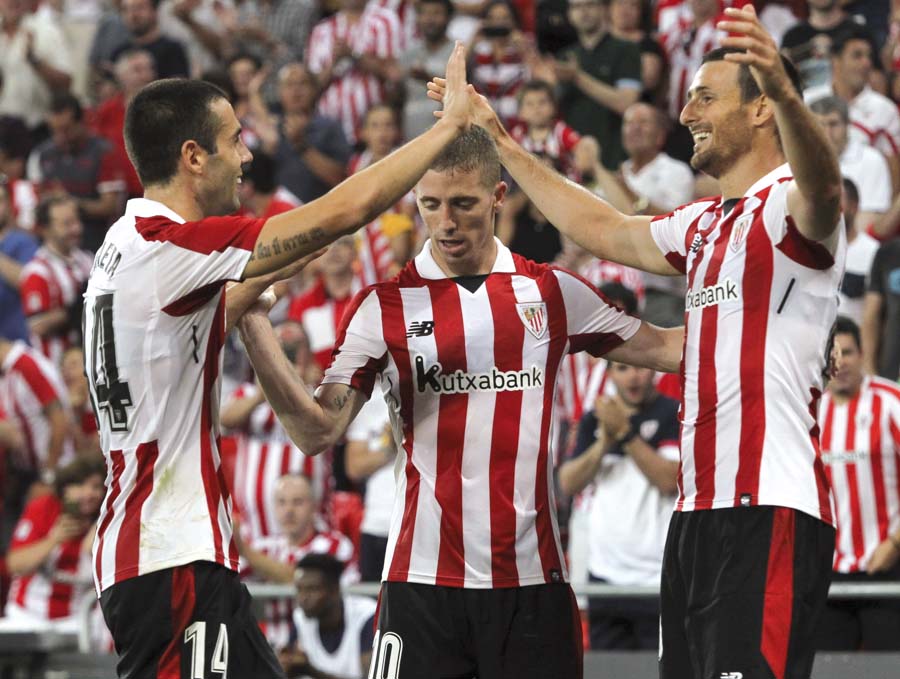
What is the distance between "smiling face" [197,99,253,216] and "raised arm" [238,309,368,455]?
41cm

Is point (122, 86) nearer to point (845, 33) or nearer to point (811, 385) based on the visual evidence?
point (845, 33)

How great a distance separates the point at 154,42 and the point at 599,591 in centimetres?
834

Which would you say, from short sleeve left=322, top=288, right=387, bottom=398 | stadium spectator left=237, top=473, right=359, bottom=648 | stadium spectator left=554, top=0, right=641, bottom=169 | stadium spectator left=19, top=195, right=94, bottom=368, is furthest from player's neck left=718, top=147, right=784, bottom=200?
stadium spectator left=19, top=195, right=94, bottom=368

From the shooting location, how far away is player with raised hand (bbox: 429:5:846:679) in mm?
4379

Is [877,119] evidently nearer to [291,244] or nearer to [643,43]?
[643,43]

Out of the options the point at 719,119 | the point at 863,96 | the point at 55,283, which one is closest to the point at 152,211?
the point at 719,119

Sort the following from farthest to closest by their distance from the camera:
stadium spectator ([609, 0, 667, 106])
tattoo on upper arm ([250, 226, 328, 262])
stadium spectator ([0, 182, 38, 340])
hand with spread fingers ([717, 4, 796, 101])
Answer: stadium spectator ([609, 0, 667, 106])
stadium spectator ([0, 182, 38, 340])
tattoo on upper arm ([250, 226, 328, 262])
hand with spread fingers ([717, 4, 796, 101])

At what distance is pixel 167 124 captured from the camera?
4.61 metres

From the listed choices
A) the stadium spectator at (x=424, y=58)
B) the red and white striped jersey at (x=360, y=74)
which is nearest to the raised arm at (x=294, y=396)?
the stadium spectator at (x=424, y=58)

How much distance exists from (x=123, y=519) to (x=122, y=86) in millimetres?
10099

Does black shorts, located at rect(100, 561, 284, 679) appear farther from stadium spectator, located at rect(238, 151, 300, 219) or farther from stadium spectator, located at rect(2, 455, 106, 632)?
stadium spectator, located at rect(238, 151, 300, 219)

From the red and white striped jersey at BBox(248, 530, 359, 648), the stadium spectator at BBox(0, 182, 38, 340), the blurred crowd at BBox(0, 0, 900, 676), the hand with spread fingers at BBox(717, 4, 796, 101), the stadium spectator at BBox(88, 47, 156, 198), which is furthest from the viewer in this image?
the stadium spectator at BBox(88, 47, 156, 198)

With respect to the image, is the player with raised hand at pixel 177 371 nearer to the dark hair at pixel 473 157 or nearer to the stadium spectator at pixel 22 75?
the dark hair at pixel 473 157

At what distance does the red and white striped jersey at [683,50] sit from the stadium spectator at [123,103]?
182 inches
